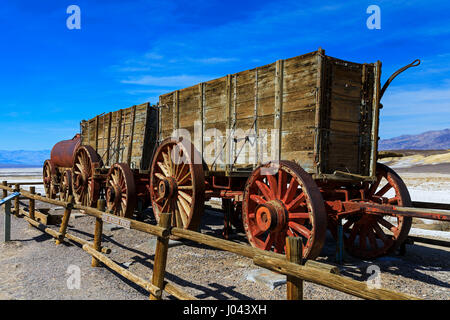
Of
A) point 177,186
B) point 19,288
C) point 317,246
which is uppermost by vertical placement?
point 177,186

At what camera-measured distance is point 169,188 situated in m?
6.70

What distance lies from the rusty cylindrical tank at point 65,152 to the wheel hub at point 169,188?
7.22 m

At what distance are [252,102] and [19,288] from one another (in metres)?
4.42

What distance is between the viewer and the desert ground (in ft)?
14.1

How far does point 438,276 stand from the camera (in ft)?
16.3

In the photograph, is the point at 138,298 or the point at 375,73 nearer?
the point at 138,298

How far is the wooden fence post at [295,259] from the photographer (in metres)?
2.83

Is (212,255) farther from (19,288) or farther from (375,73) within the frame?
(375,73)

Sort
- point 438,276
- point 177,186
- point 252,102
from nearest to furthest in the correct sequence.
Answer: point 438,276 → point 252,102 → point 177,186

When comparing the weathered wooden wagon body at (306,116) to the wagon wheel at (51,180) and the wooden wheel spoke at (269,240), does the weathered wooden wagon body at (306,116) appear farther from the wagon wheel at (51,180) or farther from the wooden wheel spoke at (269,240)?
the wagon wheel at (51,180)

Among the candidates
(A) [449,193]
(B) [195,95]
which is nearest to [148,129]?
(B) [195,95]

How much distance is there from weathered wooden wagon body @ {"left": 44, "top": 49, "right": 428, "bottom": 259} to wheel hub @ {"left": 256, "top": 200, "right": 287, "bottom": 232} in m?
0.01

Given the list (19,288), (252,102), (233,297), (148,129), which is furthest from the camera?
(148,129)

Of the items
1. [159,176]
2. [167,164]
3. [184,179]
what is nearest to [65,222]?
[159,176]
